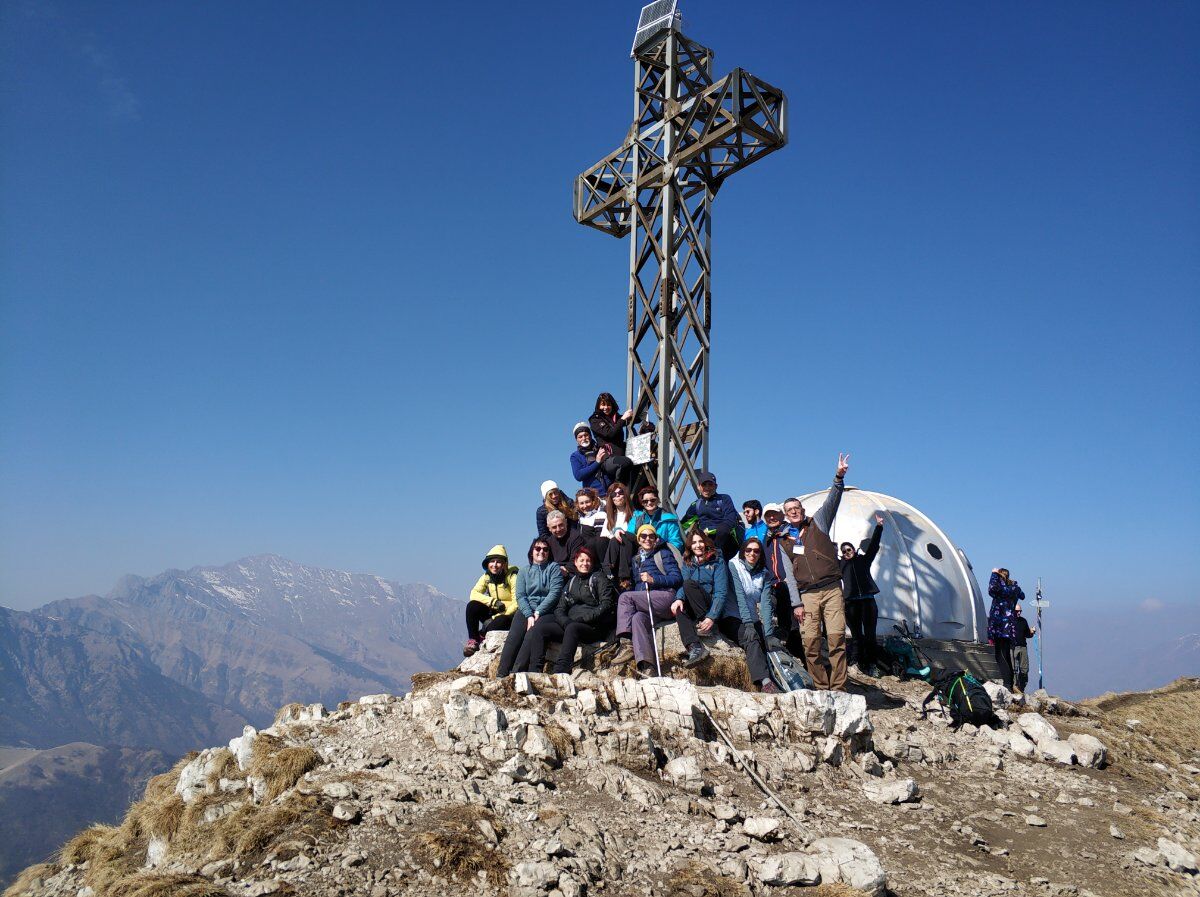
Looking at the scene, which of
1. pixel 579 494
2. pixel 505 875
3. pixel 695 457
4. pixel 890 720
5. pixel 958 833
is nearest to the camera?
pixel 505 875

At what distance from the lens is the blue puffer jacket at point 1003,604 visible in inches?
504

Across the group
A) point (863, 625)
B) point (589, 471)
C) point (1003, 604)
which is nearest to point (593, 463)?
point (589, 471)

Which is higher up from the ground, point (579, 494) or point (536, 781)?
point (579, 494)

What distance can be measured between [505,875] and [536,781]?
115 cm

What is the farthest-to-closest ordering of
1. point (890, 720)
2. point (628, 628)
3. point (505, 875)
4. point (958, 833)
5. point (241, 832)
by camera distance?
point (890, 720) < point (628, 628) < point (958, 833) < point (241, 832) < point (505, 875)

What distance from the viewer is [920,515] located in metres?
15.4

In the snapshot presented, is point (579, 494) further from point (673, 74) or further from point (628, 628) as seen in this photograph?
point (673, 74)

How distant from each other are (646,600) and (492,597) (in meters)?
2.14

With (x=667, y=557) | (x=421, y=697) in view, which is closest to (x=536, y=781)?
(x=421, y=697)

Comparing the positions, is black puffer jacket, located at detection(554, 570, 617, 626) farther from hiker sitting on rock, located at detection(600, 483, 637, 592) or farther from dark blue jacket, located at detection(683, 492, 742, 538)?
dark blue jacket, located at detection(683, 492, 742, 538)

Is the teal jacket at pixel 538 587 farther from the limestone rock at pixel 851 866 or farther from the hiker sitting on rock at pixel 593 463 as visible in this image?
the limestone rock at pixel 851 866

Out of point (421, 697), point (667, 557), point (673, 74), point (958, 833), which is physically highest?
point (673, 74)

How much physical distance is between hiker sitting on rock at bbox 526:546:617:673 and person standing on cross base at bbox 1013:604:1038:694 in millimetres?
8846

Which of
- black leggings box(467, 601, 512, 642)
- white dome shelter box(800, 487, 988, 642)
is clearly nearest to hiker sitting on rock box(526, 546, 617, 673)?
black leggings box(467, 601, 512, 642)
